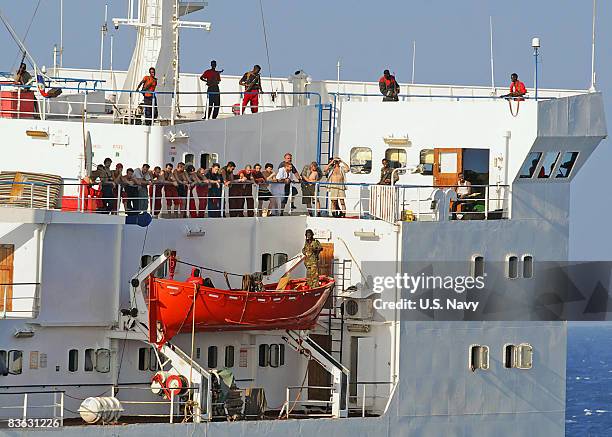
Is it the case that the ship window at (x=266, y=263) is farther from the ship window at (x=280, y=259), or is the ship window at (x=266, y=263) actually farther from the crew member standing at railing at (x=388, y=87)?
the crew member standing at railing at (x=388, y=87)

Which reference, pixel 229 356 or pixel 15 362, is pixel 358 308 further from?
pixel 15 362

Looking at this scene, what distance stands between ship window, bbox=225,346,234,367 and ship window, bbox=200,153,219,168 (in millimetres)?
4328

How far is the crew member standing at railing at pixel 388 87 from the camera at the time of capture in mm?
41125

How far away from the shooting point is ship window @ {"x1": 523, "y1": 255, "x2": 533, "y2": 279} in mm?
37062

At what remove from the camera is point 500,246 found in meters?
36.8

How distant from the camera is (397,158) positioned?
131 ft

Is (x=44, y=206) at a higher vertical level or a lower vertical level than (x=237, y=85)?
lower

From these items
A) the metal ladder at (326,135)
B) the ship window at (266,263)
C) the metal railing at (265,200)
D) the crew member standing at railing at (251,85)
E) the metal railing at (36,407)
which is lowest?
the metal railing at (36,407)

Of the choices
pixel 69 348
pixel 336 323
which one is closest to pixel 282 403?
pixel 336 323

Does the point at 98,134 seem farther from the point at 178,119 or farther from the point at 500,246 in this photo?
the point at 500,246

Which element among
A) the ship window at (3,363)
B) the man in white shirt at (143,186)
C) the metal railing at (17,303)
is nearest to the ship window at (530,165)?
the man in white shirt at (143,186)

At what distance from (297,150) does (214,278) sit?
16.4 ft

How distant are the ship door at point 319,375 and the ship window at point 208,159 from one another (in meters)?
4.35

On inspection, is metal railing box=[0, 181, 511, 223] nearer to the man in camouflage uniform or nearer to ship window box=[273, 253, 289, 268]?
ship window box=[273, 253, 289, 268]
